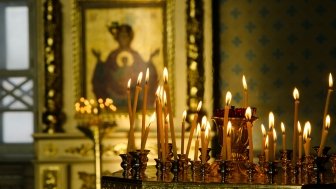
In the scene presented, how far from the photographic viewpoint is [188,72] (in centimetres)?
547

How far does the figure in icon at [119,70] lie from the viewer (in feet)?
18.3

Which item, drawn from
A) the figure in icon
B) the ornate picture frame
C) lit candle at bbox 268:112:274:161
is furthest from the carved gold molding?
lit candle at bbox 268:112:274:161

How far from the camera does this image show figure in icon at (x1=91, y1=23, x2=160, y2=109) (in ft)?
18.3

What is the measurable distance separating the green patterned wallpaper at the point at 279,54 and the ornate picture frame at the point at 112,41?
0.52m

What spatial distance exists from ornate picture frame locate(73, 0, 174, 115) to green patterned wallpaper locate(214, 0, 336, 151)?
1.70 ft

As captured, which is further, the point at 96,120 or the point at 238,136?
the point at 96,120

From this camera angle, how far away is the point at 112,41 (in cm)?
559

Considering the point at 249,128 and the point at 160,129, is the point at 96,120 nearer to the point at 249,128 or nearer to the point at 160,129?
the point at 160,129

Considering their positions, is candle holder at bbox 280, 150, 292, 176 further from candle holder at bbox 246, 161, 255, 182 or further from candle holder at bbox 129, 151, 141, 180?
candle holder at bbox 129, 151, 141, 180

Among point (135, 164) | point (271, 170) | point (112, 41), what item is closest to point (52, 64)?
point (112, 41)

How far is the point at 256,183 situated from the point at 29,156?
4.35 meters

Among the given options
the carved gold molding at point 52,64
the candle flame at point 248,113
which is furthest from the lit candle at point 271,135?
the carved gold molding at point 52,64

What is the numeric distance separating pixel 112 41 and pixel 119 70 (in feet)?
0.73

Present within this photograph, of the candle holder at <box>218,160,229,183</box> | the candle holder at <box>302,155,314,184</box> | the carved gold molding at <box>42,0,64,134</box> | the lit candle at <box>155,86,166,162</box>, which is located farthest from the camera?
the carved gold molding at <box>42,0,64,134</box>
